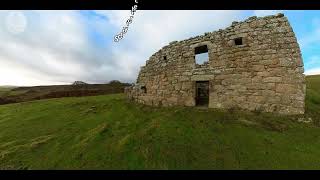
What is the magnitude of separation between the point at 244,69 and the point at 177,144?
18.1 ft

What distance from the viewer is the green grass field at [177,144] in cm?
773

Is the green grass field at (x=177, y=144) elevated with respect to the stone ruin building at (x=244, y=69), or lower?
lower

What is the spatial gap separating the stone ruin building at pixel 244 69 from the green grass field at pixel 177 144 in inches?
35.0

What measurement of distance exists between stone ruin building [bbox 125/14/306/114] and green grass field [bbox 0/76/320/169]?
89 centimetres

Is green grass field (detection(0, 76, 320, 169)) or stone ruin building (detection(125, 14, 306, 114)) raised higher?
stone ruin building (detection(125, 14, 306, 114))

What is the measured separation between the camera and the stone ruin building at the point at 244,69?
11047mm

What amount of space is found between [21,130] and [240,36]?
1214cm

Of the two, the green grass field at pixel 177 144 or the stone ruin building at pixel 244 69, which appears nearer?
the green grass field at pixel 177 144

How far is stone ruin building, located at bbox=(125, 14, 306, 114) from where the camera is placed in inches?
435

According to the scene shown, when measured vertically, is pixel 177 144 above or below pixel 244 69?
below

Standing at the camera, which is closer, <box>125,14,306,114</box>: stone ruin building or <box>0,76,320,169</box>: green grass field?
<box>0,76,320,169</box>: green grass field

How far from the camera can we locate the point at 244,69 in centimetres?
1220

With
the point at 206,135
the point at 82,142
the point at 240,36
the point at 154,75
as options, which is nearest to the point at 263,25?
the point at 240,36

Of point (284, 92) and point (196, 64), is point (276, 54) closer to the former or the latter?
point (284, 92)
